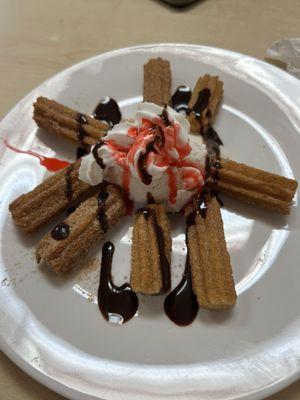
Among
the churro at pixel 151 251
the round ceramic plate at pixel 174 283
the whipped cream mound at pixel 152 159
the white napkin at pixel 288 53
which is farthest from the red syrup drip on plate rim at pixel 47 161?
the white napkin at pixel 288 53

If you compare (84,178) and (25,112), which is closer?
(84,178)

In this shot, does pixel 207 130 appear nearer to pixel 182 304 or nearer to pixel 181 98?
pixel 181 98

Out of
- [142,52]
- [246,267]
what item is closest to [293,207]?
[246,267]

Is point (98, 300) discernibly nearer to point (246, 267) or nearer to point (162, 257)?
point (162, 257)

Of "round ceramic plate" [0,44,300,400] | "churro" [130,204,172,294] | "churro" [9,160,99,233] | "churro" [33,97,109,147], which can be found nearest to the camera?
"round ceramic plate" [0,44,300,400]

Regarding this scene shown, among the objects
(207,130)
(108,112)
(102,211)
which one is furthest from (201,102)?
(102,211)

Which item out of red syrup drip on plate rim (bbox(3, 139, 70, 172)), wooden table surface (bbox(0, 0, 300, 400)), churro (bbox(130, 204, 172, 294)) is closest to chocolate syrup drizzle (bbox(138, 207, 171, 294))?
churro (bbox(130, 204, 172, 294))

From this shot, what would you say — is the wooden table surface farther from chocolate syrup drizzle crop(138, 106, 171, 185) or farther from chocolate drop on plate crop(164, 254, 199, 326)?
chocolate drop on plate crop(164, 254, 199, 326)
